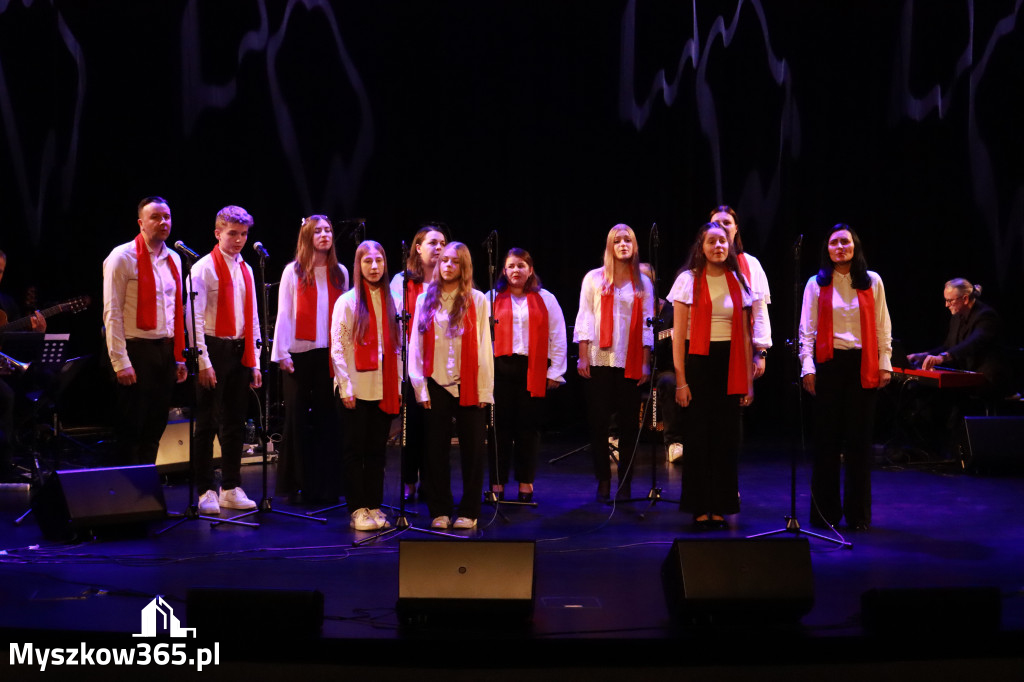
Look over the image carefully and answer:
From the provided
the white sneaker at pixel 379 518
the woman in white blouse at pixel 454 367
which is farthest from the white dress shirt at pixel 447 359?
the white sneaker at pixel 379 518

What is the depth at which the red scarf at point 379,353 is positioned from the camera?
15.7 ft

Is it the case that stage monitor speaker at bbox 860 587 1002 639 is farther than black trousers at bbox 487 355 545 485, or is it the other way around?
black trousers at bbox 487 355 545 485

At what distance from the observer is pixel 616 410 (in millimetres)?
5633

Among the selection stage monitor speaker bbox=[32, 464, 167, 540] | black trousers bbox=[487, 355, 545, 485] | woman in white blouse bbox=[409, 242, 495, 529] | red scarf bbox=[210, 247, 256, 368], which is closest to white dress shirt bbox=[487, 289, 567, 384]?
black trousers bbox=[487, 355, 545, 485]

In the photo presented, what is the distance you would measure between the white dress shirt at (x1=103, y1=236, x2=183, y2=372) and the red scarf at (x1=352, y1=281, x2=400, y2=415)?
45.8 inches

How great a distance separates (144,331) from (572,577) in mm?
2759

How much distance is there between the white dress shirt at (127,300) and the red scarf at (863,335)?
356 cm

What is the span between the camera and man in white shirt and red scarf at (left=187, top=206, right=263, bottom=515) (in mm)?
5199

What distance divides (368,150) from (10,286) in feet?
11.9

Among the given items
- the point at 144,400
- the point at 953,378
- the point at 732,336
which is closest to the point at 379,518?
the point at 144,400

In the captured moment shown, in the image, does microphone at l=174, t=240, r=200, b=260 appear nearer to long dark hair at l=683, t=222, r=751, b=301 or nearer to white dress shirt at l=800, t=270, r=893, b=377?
long dark hair at l=683, t=222, r=751, b=301

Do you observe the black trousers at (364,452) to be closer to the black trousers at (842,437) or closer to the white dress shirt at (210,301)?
the white dress shirt at (210,301)

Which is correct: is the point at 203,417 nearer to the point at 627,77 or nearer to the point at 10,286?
the point at 10,286

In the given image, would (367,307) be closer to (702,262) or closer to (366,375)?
(366,375)
